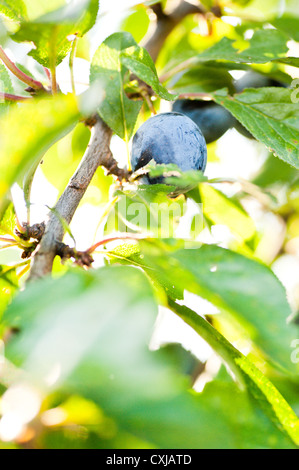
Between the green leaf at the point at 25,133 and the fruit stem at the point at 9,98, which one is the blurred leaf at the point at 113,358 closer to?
the green leaf at the point at 25,133

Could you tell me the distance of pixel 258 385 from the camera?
626 millimetres

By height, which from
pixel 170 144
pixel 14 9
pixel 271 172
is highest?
pixel 14 9

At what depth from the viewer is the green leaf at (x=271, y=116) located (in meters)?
0.79

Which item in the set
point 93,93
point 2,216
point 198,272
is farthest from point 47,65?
point 198,272

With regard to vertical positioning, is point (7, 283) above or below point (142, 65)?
below

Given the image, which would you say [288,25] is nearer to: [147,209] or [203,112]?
[203,112]

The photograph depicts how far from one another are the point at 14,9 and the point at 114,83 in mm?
202

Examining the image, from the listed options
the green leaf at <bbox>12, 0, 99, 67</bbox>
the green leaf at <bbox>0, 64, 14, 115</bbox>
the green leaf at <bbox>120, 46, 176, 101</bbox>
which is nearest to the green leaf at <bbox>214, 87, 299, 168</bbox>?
the green leaf at <bbox>120, 46, 176, 101</bbox>

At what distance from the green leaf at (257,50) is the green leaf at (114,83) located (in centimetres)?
21

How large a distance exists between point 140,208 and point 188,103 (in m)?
0.47

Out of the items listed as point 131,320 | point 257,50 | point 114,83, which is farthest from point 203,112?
point 131,320

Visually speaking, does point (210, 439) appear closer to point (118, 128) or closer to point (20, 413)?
point (20, 413)

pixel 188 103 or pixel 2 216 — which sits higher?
pixel 2 216

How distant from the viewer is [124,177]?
87 cm
